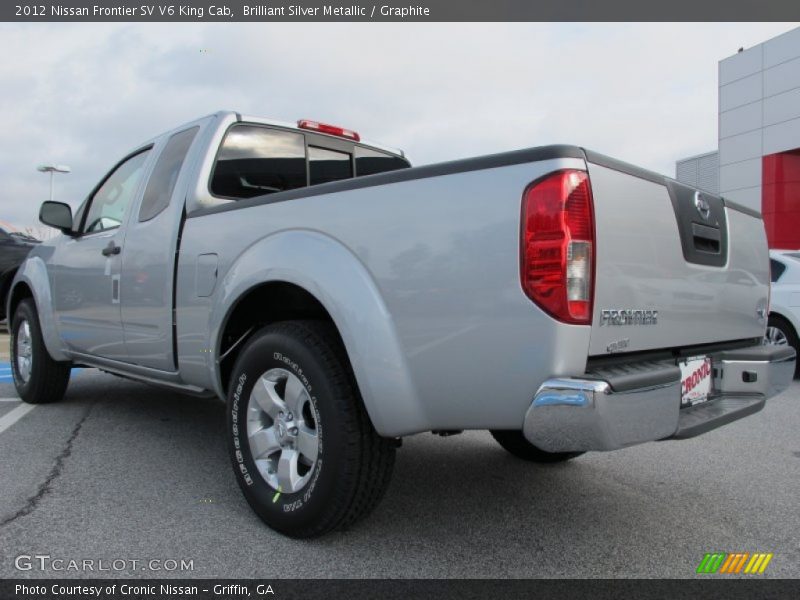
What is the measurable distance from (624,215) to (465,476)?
188cm

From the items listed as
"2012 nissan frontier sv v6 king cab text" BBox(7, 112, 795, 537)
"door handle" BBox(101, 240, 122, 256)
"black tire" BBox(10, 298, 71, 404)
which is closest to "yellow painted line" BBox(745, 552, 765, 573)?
"2012 nissan frontier sv v6 king cab text" BBox(7, 112, 795, 537)

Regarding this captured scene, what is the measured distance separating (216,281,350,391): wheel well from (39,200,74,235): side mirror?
224 cm

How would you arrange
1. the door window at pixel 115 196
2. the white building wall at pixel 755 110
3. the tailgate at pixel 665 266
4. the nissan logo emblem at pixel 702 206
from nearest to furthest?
the tailgate at pixel 665 266 < the nissan logo emblem at pixel 702 206 < the door window at pixel 115 196 < the white building wall at pixel 755 110

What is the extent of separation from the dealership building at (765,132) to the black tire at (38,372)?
19720mm

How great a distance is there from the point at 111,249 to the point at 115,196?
0.61m

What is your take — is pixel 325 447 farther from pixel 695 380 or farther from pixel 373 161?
pixel 373 161

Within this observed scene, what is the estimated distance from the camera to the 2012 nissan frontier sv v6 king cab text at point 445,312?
212cm

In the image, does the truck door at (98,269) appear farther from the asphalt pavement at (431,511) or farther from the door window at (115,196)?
the asphalt pavement at (431,511)

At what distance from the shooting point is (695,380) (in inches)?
107

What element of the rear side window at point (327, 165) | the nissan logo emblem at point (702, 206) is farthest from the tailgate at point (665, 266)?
the rear side window at point (327, 165)

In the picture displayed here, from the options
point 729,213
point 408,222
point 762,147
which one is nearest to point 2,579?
point 408,222

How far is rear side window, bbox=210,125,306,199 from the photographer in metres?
3.80

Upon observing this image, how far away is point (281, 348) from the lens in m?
2.75

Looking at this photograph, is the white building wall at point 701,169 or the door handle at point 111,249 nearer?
the door handle at point 111,249
